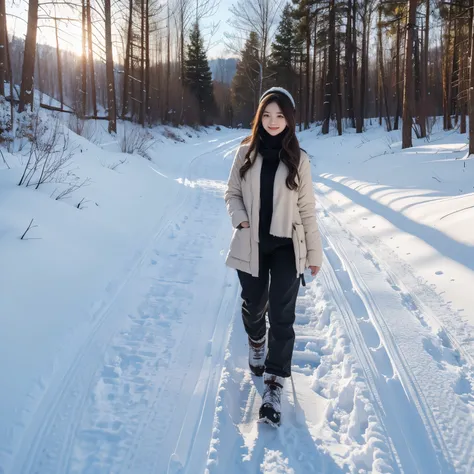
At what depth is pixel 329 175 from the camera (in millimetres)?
13047

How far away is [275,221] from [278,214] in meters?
0.05

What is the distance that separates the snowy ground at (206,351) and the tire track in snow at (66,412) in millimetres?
11

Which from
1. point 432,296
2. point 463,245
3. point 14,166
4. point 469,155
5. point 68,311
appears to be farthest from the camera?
point 469,155

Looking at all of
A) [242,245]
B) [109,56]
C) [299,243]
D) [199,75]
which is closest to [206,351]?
[242,245]

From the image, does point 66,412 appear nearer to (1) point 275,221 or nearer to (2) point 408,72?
(1) point 275,221

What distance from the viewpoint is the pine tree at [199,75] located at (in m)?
43.1

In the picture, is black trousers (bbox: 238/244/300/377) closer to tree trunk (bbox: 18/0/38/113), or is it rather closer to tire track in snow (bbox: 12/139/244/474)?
tire track in snow (bbox: 12/139/244/474)

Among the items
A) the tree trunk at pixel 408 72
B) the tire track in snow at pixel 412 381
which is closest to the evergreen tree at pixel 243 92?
the tree trunk at pixel 408 72

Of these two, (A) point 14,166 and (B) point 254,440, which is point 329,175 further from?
(B) point 254,440

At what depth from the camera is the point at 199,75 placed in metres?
44.8

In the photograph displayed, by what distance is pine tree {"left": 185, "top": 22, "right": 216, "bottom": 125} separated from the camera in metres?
43.1

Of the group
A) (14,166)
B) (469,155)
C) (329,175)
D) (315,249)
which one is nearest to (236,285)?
(315,249)

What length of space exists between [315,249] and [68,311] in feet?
8.00

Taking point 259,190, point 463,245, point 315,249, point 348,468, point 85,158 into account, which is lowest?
point 348,468
